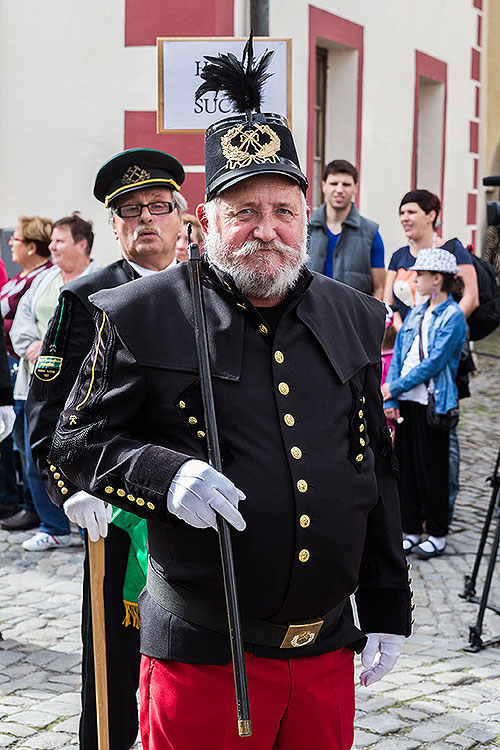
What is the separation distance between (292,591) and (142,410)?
486 millimetres

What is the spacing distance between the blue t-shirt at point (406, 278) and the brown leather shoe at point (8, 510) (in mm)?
2706

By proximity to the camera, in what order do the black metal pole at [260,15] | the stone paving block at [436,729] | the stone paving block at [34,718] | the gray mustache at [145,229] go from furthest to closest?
the black metal pole at [260,15] → the stone paving block at [34,718] → the stone paving block at [436,729] → the gray mustache at [145,229]

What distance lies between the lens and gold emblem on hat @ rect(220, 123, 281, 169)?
2469 millimetres

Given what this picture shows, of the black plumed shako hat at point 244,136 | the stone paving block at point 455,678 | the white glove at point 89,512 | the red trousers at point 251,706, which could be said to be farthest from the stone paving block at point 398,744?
the black plumed shako hat at point 244,136

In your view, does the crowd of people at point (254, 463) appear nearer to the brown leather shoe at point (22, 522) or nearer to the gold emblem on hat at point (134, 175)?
the gold emblem on hat at point (134, 175)

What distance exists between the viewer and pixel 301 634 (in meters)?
2.44

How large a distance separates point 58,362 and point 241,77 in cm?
A: 117

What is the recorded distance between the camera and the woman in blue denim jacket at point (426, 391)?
20.8 feet

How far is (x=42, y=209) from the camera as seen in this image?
8.51m

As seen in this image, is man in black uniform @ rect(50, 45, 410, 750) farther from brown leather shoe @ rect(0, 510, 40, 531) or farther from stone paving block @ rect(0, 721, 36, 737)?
brown leather shoe @ rect(0, 510, 40, 531)

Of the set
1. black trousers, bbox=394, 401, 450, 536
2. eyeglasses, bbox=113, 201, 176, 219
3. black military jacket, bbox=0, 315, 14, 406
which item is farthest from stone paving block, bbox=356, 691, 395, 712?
black trousers, bbox=394, 401, 450, 536

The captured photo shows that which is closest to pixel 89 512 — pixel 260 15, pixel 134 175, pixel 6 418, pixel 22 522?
pixel 134 175

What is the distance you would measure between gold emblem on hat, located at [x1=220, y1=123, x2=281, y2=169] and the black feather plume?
0.08m

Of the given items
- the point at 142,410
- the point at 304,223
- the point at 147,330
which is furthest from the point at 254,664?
the point at 304,223
